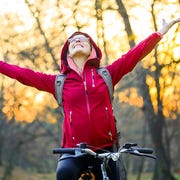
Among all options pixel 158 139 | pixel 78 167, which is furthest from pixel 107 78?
pixel 158 139

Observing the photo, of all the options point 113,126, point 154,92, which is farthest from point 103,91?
point 154,92

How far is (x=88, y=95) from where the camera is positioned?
13.1 feet

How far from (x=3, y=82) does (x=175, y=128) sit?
43.4ft

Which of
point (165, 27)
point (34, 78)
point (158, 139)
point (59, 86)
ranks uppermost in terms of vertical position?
point (158, 139)

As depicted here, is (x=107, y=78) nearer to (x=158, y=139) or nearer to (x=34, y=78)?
(x=34, y=78)

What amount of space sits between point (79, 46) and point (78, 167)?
1.22 meters

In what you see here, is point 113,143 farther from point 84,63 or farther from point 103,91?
point 84,63

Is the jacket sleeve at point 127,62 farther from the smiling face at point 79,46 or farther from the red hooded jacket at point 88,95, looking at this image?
the smiling face at point 79,46

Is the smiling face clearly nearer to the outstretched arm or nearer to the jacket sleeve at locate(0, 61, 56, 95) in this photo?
the jacket sleeve at locate(0, 61, 56, 95)

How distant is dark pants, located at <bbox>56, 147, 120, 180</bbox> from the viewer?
3.61 m

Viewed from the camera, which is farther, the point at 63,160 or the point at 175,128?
the point at 175,128

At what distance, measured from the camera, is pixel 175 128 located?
110ft

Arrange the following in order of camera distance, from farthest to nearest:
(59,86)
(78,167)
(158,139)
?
1. (158,139)
2. (59,86)
3. (78,167)

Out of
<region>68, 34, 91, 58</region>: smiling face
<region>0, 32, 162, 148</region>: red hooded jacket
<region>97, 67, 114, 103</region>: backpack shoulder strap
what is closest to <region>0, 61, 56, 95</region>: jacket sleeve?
<region>0, 32, 162, 148</region>: red hooded jacket
